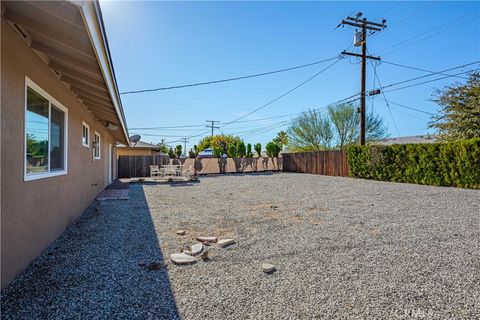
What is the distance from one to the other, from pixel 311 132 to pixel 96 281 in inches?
891

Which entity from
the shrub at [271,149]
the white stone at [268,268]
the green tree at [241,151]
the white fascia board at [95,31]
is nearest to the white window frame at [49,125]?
the white fascia board at [95,31]

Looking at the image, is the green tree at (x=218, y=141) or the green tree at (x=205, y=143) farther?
the green tree at (x=205, y=143)

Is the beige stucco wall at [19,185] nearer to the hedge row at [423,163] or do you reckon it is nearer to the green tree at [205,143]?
the hedge row at [423,163]

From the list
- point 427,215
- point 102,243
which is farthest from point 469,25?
point 102,243

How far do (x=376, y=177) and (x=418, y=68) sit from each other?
623 centimetres

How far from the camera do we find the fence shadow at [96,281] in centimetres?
221

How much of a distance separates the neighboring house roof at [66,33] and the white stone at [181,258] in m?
2.36

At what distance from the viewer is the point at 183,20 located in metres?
9.04

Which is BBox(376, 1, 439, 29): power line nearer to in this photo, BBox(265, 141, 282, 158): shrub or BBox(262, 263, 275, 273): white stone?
BBox(265, 141, 282, 158): shrub

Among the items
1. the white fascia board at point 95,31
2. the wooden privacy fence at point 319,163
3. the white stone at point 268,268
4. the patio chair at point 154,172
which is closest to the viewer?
the white fascia board at point 95,31

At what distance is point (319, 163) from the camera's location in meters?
18.8

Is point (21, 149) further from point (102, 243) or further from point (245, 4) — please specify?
point (245, 4)

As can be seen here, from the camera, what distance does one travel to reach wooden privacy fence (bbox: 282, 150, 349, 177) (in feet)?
54.2

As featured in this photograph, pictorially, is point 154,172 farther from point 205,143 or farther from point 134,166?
point 205,143
